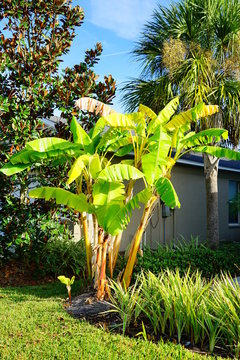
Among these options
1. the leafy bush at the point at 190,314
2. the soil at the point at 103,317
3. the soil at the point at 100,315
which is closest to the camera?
the leafy bush at the point at 190,314

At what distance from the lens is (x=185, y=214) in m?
15.5

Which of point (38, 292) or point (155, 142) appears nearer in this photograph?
point (155, 142)

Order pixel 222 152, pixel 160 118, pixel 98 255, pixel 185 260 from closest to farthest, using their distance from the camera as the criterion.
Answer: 1. pixel 98 255
2. pixel 160 118
3. pixel 222 152
4. pixel 185 260

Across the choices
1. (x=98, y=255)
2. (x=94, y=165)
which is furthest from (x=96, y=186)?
(x=98, y=255)

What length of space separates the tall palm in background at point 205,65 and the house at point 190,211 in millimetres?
2236

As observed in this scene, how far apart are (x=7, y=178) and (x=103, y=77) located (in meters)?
3.34

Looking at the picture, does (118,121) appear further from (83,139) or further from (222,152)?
(222,152)

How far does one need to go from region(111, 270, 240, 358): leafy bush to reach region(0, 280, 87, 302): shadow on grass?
198cm

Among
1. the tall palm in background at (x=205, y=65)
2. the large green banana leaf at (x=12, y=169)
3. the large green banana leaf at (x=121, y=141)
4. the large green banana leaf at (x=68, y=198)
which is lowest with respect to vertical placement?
the large green banana leaf at (x=68, y=198)

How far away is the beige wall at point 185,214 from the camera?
46.4ft

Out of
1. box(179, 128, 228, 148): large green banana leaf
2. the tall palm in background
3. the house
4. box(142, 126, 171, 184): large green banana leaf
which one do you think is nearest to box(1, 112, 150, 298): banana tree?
box(142, 126, 171, 184): large green banana leaf

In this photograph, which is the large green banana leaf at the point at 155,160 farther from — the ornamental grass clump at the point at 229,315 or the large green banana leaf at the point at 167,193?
the ornamental grass clump at the point at 229,315

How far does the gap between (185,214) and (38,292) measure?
856 cm

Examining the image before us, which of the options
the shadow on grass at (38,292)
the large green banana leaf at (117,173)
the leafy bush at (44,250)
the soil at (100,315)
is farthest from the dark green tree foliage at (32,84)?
the large green banana leaf at (117,173)
